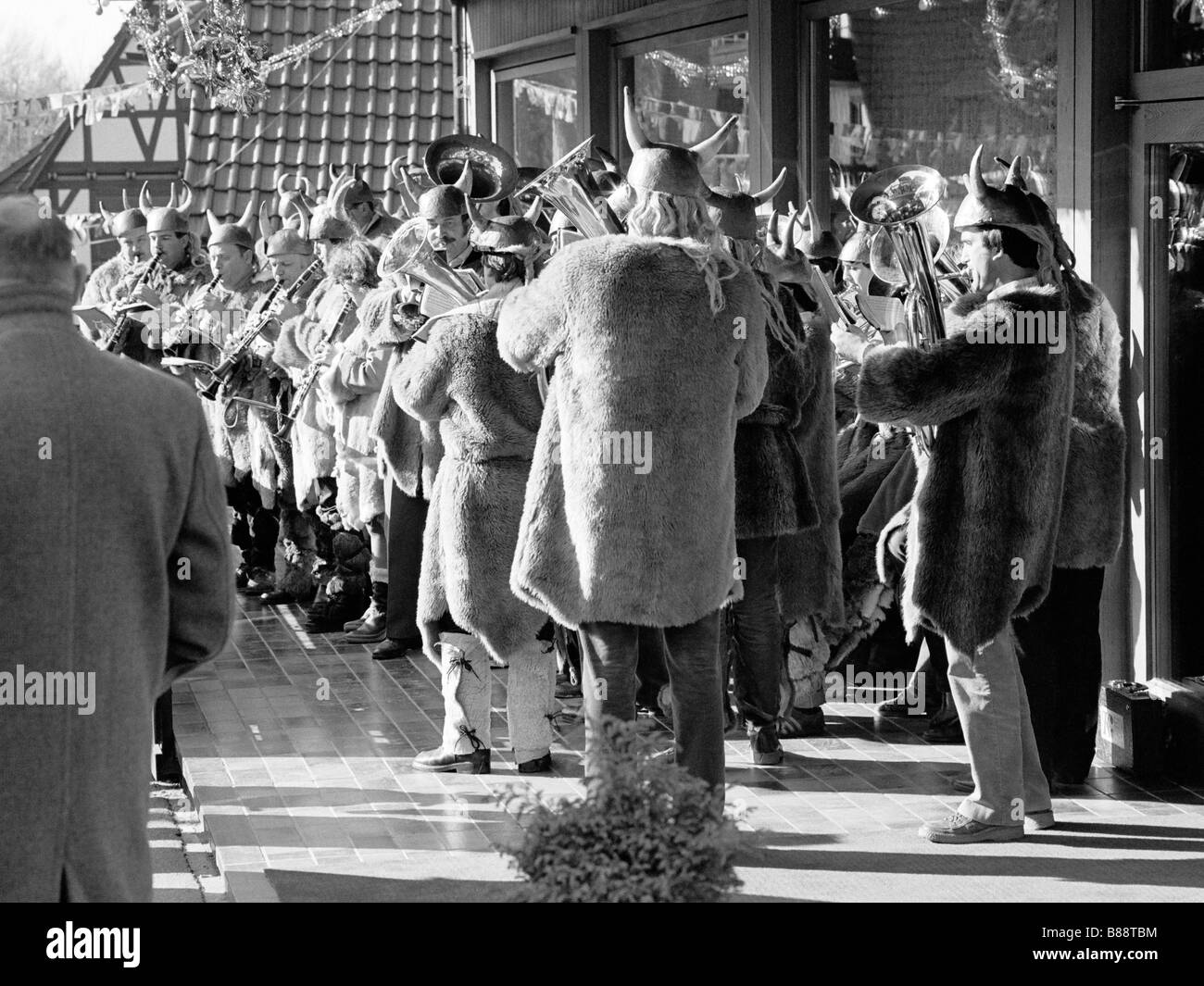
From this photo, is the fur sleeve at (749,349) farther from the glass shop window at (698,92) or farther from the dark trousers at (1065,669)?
the glass shop window at (698,92)

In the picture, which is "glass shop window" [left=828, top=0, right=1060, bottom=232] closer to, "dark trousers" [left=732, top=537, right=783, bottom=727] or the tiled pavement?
"dark trousers" [left=732, top=537, right=783, bottom=727]

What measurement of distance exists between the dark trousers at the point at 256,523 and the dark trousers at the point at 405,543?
256 centimetres

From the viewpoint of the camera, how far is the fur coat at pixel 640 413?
17.8 ft

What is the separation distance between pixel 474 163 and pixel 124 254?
5.87 meters

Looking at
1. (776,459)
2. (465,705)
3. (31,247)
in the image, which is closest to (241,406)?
(465,705)

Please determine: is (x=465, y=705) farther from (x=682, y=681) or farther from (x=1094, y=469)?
(x=1094, y=469)

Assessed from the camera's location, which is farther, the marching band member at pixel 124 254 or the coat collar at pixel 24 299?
the marching band member at pixel 124 254

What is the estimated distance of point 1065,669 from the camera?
660cm

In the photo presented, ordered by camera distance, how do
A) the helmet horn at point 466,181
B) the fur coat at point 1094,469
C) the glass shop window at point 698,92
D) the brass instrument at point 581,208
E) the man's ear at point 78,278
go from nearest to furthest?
1. the man's ear at point 78,278
2. the fur coat at point 1094,469
3. the brass instrument at point 581,208
4. the helmet horn at point 466,181
5. the glass shop window at point 698,92

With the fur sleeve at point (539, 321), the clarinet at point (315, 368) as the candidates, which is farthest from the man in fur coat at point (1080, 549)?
the clarinet at point (315, 368)

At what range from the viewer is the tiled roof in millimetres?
19594

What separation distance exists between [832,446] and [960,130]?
91.6 inches

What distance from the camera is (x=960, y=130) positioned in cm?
884
